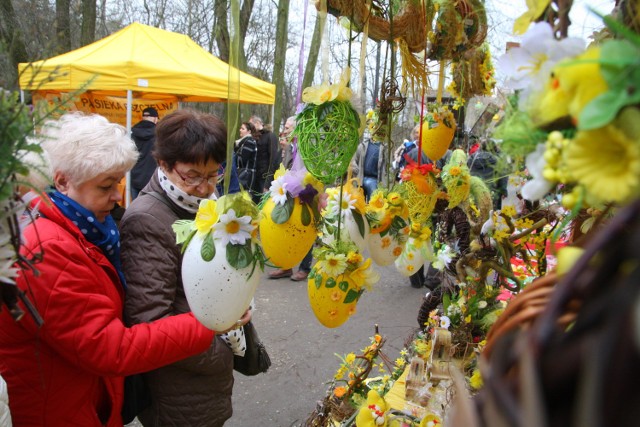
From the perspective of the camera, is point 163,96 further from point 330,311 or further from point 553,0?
point 553,0

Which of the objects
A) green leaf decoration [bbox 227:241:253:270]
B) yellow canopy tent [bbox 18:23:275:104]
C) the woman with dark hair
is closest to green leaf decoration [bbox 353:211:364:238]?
green leaf decoration [bbox 227:241:253:270]

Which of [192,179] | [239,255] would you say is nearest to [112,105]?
[192,179]

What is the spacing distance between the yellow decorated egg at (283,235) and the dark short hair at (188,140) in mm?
253

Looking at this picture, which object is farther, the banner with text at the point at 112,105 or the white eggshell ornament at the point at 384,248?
the banner with text at the point at 112,105

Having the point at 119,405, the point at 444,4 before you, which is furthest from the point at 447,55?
the point at 119,405

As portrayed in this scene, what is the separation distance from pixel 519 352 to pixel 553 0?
402 mm

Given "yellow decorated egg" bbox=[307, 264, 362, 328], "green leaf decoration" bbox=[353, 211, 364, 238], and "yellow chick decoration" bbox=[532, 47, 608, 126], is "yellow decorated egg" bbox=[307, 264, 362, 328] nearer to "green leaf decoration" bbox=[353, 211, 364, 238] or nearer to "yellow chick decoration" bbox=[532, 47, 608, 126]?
"green leaf decoration" bbox=[353, 211, 364, 238]

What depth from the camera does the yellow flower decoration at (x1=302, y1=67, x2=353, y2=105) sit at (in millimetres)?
1125

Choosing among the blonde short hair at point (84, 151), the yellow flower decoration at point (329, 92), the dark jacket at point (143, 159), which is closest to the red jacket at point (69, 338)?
the blonde short hair at point (84, 151)

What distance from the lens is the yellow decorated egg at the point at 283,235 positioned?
1.20 meters

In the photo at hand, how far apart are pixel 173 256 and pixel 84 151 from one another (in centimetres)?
36

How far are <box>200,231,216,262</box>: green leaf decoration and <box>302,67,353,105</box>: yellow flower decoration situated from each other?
409mm

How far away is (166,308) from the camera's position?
4.16 ft

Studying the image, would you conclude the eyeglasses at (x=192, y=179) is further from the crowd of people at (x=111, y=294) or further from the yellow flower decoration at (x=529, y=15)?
the yellow flower decoration at (x=529, y=15)
